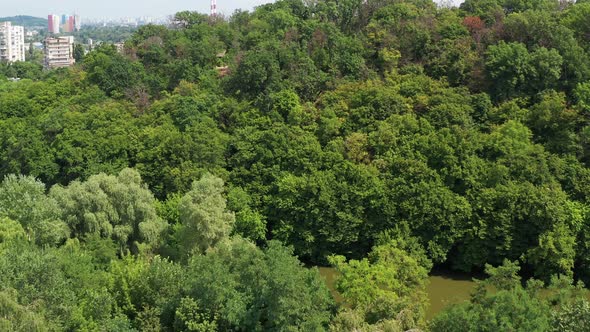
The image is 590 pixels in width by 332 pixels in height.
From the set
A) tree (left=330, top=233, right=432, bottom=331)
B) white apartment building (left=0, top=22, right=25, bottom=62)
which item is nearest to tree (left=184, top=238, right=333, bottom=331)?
tree (left=330, top=233, right=432, bottom=331)

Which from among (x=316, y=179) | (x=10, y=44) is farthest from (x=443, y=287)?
(x=10, y=44)

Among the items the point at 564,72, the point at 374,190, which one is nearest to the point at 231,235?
the point at 374,190

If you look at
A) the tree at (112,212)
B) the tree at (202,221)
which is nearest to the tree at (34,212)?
the tree at (112,212)

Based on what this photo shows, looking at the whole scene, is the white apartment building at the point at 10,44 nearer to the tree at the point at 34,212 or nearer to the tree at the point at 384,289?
the tree at the point at 34,212

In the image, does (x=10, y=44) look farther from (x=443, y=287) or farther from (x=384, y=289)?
(x=384, y=289)

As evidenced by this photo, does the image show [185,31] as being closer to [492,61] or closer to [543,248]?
[492,61]
